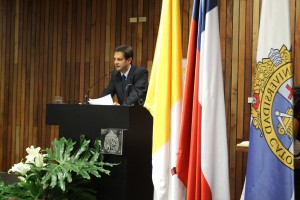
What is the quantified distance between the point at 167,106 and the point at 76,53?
4.24 meters

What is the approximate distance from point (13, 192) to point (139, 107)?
1.00m

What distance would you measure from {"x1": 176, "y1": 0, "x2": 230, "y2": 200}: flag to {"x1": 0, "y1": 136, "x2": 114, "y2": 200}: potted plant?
62 centimetres

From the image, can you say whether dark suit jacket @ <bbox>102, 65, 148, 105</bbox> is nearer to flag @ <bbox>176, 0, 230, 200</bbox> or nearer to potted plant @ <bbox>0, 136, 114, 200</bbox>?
potted plant @ <bbox>0, 136, 114, 200</bbox>

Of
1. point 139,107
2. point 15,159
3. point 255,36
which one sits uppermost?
point 255,36

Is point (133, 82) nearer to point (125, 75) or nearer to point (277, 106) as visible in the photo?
point (125, 75)

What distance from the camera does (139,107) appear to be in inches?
112

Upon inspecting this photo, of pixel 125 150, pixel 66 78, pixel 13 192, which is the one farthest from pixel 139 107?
pixel 66 78

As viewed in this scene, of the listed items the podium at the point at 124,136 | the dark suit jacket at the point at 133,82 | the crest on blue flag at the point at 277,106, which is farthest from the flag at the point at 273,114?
the dark suit jacket at the point at 133,82

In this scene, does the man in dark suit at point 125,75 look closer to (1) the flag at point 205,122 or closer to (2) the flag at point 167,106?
(2) the flag at point 167,106

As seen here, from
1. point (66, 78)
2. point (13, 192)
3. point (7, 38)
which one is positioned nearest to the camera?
point (13, 192)

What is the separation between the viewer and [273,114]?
2.07 meters

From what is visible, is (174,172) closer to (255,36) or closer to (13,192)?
(13,192)

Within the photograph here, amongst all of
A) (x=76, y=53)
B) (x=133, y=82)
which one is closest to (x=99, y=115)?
(x=133, y=82)

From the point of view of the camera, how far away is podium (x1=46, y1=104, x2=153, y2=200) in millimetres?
2752
